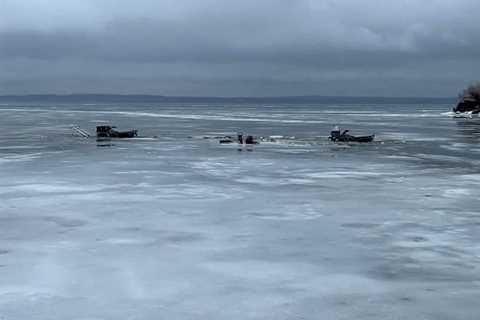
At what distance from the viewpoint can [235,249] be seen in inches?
622

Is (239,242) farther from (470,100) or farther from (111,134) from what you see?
(470,100)

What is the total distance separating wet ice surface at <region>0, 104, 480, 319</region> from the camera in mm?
11898

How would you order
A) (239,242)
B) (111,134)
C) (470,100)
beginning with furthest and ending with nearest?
1. (470,100)
2. (111,134)
3. (239,242)

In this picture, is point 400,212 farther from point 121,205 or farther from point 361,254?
point 121,205

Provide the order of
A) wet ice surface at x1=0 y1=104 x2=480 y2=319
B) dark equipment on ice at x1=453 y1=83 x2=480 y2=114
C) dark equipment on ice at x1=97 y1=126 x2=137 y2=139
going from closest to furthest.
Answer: wet ice surface at x1=0 y1=104 x2=480 y2=319, dark equipment on ice at x1=97 y1=126 x2=137 y2=139, dark equipment on ice at x1=453 y1=83 x2=480 y2=114

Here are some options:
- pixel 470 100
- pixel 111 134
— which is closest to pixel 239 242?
pixel 111 134

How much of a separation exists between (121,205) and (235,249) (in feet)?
22.6

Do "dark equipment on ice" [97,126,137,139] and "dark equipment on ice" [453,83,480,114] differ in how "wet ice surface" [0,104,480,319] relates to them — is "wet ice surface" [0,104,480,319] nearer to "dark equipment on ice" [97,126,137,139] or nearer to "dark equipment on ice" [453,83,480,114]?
"dark equipment on ice" [97,126,137,139]

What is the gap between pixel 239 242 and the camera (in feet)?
54.2

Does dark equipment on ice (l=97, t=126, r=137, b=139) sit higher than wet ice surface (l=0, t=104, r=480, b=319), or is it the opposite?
dark equipment on ice (l=97, t=126, r=137, b=139)

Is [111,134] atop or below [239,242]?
atop

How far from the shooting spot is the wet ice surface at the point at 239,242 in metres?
11.9

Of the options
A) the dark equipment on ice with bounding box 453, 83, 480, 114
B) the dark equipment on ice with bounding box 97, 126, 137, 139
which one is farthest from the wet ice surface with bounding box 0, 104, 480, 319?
the dark equipment on ice with bounding box 453, 83, 480, 114

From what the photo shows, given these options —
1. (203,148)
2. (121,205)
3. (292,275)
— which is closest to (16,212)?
(121,205)
